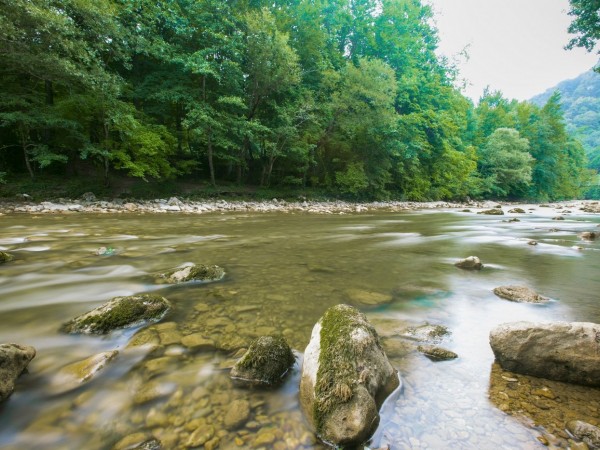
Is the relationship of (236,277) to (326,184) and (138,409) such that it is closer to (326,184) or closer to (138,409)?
(138,409)

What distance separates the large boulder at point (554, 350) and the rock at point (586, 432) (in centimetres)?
45

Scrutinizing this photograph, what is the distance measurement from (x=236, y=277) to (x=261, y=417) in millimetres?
2418

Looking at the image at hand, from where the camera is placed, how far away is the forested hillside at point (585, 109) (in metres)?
96.7

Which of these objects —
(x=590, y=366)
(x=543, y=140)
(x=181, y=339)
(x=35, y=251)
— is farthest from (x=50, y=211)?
(x=543, y=140)

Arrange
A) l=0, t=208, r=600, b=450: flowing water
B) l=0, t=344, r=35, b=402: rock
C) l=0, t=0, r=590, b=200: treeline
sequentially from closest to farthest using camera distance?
1. l=0, t=208, r=600, b=450: flowing water
2. l=0, t=344, r=35, b=402: rock
3. l=0, t=0, r=590, b=200: treeline

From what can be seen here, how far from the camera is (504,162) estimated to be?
36250mm

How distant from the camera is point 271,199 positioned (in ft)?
63.3

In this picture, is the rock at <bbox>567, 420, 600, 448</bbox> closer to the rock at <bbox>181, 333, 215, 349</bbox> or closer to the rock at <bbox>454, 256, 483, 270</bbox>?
the rock at <bbox>181, 333, 215, 349</bbox>

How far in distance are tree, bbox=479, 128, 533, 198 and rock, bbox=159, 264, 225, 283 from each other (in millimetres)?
39940

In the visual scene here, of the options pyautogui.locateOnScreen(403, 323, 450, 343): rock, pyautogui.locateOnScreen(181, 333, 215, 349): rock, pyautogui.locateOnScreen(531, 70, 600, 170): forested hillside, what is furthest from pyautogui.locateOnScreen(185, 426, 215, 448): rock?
pyautogui.locateOnScreen(531, 70, 600, 170): forested hillside

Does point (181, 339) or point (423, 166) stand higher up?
point (423, 166)

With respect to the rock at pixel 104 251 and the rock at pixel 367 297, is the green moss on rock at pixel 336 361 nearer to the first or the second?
the rock at pixel 367 297

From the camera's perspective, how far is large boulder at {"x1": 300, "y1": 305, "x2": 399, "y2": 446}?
137 centimetres

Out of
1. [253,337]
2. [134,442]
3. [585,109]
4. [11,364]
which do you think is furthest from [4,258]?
[585,109]
